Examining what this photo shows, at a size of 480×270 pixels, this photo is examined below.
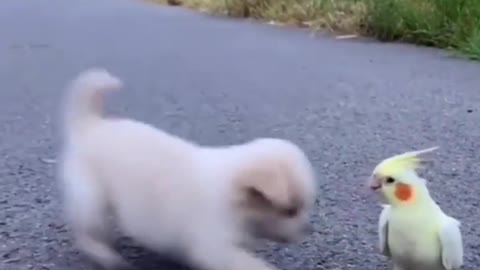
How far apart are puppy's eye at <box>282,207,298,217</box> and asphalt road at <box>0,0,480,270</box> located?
20 centimetres

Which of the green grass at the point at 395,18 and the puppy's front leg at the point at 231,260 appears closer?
the puppy's front leg at the point at 231,260

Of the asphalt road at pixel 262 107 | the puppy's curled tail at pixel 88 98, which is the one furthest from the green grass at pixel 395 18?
the puppy's curled tail at pixel 88 98

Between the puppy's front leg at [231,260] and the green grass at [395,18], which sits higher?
the puppy's front leg at [231,260]

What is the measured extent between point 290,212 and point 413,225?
14 centimetres

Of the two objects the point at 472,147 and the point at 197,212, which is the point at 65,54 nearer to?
the point at 472,147

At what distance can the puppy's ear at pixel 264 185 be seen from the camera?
1060 millimetres

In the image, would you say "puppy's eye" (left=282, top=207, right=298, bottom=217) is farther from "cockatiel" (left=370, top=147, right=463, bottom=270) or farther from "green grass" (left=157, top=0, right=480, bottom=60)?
"green grass" (left=157, top=0, right=480, bottom=60)

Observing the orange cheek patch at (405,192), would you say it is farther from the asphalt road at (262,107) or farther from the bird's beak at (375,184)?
the asphalt road at (262,107)

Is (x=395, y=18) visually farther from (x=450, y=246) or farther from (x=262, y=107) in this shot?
(x=450, y=246)

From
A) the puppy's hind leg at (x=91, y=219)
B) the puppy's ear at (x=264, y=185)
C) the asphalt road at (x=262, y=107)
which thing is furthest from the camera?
the asphalt road at (x=262, y=107)

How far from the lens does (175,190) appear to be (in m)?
1.13

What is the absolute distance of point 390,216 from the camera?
1127 millimetres

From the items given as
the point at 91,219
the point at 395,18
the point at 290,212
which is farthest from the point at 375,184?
the point at 395,18

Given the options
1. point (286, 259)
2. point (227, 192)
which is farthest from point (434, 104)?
point (227, 192)
